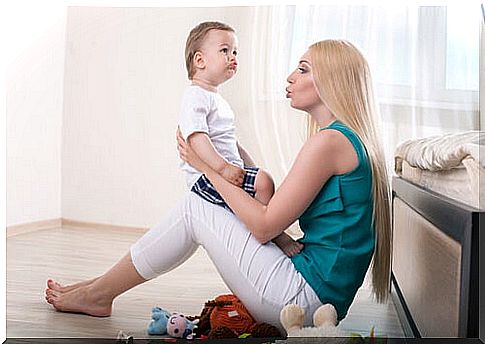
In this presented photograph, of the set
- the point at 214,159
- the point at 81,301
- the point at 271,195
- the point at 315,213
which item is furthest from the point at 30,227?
the point at 315,213

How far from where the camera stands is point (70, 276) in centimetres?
198

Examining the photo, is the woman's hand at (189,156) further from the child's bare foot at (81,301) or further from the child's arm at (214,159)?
the child's bare foot at (81,301)

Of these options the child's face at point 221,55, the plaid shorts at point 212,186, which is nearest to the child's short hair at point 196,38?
the child's face at point 221,55

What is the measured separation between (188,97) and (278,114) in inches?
8.7

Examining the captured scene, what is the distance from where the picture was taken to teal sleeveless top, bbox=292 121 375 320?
189 centimetres

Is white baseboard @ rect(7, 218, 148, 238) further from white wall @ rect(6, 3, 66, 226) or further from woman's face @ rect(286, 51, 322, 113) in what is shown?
woman's face @ rect(286, 51, 322, 113)

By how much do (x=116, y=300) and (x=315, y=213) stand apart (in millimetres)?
540

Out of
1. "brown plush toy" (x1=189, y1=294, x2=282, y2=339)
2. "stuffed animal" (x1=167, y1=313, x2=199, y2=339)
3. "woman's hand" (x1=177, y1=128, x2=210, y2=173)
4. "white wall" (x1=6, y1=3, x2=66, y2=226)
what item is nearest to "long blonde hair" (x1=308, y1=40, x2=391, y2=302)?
"woman's hand" (x1=177, y1=128, x2=210, y2=173)

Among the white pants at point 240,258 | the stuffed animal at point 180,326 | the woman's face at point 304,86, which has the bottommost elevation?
the stuffed animal at point 180,326

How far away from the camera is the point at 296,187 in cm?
188

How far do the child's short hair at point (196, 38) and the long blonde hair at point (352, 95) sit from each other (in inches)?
9.1

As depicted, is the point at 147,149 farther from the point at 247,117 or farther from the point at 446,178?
the point at 446,178

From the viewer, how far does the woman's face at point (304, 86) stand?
6.30ft

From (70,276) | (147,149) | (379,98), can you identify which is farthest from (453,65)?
(70,276)
